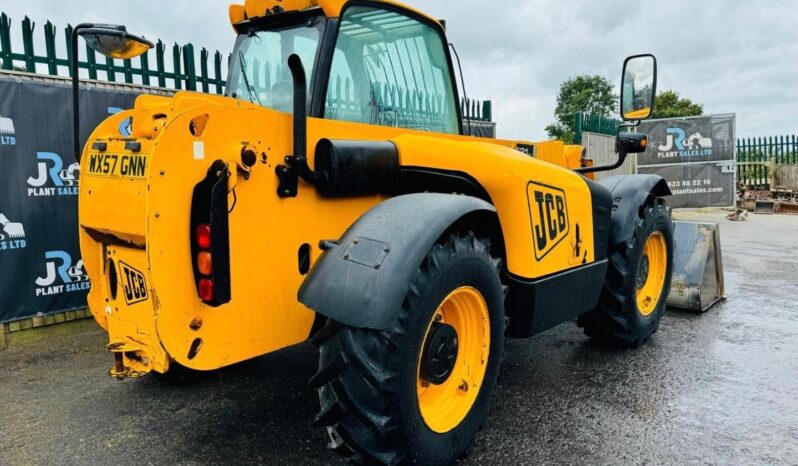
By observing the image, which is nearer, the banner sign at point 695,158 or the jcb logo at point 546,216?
the jcb logo at point 546,216

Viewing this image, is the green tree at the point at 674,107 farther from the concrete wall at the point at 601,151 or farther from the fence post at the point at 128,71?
the fence post at the point at 128,71

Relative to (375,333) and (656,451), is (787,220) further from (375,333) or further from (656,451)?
(375,333)

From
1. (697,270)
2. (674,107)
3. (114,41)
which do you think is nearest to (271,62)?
(114,41)

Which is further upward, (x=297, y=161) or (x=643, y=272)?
(x=297, y=161)

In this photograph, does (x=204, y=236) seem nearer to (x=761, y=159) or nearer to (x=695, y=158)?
(x=695, y=158)

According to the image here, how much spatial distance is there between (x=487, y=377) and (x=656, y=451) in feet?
3.00

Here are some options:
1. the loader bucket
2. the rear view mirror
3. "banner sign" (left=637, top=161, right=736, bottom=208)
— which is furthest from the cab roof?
"banner sign" (left=637, top=161, right=736, bottom=208)

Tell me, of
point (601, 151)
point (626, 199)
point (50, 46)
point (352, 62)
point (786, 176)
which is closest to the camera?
point (352, 62)

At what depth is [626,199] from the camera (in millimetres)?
4152

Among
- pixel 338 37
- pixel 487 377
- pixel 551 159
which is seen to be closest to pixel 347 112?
pixel 338 37

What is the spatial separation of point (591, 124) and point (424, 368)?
1215 cm

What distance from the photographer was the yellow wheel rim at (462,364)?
262 centimetres

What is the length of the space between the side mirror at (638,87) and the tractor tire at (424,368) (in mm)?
1925

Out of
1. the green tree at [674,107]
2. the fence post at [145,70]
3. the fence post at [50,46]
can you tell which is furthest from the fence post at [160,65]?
the green tree at [674,107]
